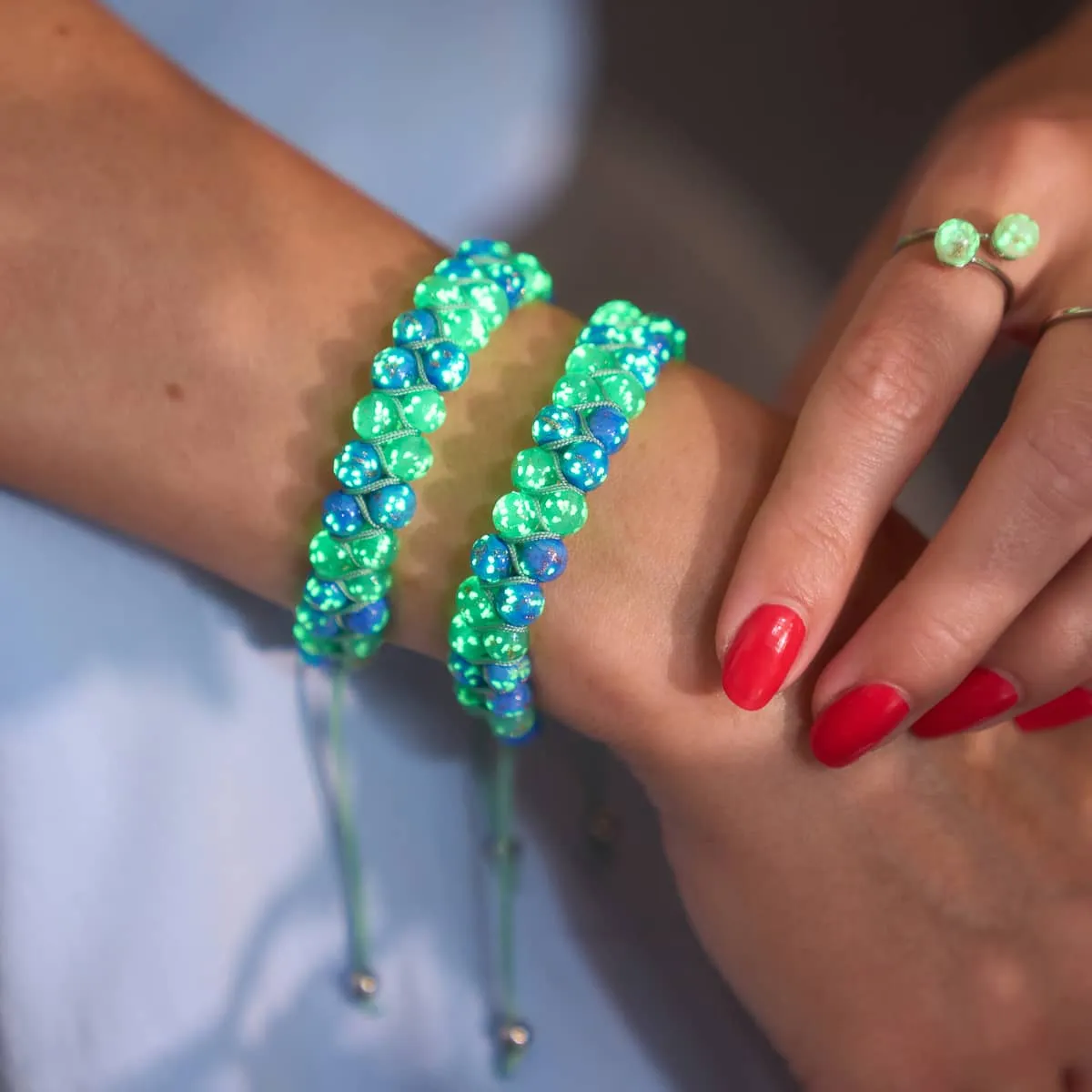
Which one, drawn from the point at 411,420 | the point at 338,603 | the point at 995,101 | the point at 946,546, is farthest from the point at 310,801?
the point at 995,101

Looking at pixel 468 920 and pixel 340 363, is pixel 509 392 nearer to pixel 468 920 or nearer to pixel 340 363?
pixel 340 363

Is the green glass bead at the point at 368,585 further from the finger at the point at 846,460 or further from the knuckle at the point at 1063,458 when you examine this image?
the knuckle at the point at 1063,458

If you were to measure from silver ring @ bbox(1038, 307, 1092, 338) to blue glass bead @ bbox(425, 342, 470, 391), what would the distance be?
0.34 m

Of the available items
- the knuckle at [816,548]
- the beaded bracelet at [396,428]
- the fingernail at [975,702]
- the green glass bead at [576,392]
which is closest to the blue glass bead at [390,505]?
the beaded bracelet at [396,428]

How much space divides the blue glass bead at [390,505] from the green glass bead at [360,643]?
3.7 inches

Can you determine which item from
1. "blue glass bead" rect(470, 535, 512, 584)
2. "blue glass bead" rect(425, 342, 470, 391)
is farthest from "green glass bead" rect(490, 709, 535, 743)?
"blue glass bead" rect(425, 342, 470, 391)

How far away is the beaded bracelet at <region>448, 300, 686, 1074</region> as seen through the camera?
59 cm

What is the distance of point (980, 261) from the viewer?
2.02ft

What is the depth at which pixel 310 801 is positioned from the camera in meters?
0.80

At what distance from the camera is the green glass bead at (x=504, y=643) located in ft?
2.01

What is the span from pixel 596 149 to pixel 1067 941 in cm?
90

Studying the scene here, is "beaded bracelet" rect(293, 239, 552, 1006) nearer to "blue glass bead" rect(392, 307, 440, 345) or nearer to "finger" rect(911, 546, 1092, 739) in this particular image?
"blue glass bead" rect(392, 307, 440, 345)

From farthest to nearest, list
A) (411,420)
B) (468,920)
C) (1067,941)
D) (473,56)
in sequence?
1. (473,56)
2. (468,920)
3. (1067,941)
4. (411,420)

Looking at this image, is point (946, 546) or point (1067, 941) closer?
point (946, 546)
